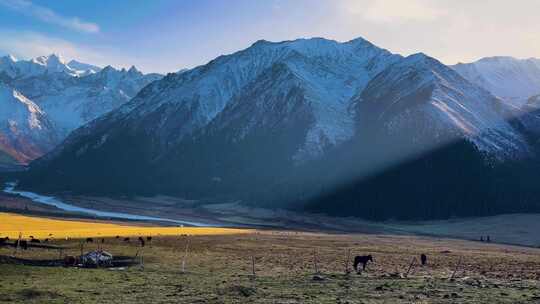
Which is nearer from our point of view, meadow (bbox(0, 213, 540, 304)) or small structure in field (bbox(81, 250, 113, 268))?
meadow (bbox(0, 213, 540, 304))

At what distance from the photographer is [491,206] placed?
552 ft

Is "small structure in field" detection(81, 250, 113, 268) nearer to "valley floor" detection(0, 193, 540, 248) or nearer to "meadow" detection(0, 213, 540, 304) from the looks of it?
"meadow" detection(0, 213, 540, 304)

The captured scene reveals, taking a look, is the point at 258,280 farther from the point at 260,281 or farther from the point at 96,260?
the point at 96,260

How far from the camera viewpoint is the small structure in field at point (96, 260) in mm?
49853

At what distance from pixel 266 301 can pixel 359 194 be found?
157760 millimetres

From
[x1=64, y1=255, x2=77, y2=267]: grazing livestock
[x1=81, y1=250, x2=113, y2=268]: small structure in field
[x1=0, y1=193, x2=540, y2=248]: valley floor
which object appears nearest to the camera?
[x1=64, y1=255, x2=77, y2=267]: grazing livestock

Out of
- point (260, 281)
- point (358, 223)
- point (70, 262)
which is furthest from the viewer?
point (358, 223)

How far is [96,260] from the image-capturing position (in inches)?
1982

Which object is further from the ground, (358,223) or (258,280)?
(358,223)

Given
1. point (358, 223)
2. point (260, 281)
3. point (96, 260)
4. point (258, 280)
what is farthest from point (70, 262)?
point (358, 223)

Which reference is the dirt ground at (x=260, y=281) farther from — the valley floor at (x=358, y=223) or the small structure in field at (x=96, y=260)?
the valley floor at (x=358, y=223)

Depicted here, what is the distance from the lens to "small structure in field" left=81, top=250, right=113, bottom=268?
4985 cm

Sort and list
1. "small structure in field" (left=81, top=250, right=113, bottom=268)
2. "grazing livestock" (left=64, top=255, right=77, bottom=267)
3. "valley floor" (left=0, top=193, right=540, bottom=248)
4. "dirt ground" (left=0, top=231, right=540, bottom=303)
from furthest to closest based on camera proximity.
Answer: "valley floor" (left=0, top=193, right=540, bottom=248), "small structure in field" (left=81, top=250, right=113, bottom=268), "grazing livestock" (left=64, top=255, right=77, bottom=267), "dirt ground" (left=0, top=231, right=540, bottom=303)

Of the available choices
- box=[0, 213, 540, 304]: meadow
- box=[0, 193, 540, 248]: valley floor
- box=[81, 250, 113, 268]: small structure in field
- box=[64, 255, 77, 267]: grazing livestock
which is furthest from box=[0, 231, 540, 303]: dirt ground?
box=[0, 193, 540, 248]: valley floor
